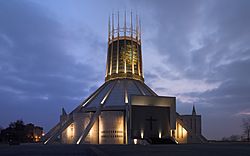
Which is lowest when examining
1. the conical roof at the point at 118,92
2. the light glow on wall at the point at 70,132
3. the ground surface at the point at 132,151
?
the light glow on wall at the point at 70,132

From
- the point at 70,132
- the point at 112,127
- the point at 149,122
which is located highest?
the point at 149,122

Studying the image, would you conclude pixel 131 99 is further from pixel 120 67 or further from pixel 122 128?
pixel 120 67

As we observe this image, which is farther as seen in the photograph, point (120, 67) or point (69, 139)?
point (120, 67)

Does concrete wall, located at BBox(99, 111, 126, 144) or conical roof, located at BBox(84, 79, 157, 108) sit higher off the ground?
conical roof, located at BBox(84, 79, 157, 108)

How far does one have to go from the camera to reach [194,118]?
42.0 meters

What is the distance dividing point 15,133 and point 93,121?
931 inches

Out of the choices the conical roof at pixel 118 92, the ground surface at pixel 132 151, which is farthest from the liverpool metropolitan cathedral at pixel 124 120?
the ground surface at pixel 132 151

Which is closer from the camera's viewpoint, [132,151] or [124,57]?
[132,151]

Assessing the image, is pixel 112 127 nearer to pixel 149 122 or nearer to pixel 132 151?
pixel 149 122

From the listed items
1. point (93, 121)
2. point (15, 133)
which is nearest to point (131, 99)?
point (93, 121)

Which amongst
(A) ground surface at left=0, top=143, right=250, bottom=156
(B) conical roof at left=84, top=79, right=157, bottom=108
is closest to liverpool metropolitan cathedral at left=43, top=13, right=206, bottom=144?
(B) conical roof at left=84, top=79, right=157, bottom=108

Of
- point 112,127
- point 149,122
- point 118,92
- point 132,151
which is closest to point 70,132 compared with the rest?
point 112,127

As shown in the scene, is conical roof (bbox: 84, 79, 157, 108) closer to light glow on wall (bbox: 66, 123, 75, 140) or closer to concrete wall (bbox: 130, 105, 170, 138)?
concrete wall (bbox: 130, 105, 170, 138)

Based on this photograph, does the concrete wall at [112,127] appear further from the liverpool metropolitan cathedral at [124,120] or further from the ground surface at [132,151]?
the ground surface at [132,151]
